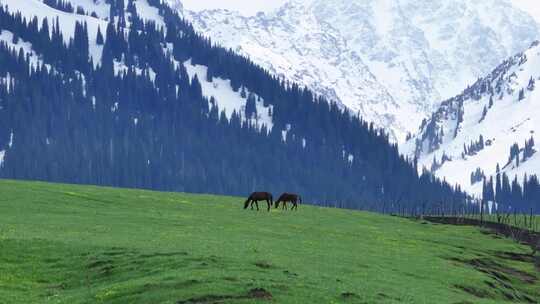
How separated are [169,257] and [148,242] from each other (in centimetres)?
920

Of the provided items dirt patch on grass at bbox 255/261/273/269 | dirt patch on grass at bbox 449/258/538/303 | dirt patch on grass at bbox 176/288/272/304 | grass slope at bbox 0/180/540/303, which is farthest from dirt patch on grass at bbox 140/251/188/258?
dirt patch on grass at bbox 449/258/538/303

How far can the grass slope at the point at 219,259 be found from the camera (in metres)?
49.8

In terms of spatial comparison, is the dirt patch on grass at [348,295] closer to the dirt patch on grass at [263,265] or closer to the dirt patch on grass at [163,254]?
the dirt patch on grass at [263,265]

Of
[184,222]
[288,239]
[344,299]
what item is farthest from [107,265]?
[184,222]

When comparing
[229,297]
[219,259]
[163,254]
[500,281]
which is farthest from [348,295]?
[500,281]

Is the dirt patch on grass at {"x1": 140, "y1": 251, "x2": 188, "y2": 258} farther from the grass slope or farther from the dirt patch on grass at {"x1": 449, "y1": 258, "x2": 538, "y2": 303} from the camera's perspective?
the dirt patch on grass at {"x1": 449, "y1": 258, "x2": 538, "y2": 303}

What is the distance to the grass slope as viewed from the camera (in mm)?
49812

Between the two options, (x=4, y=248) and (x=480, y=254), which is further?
(x=480, y=254)

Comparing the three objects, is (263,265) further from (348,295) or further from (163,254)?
(348,295)

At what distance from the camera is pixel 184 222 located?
286 feet

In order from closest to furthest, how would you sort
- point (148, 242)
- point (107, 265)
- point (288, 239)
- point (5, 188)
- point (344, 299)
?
point (344, 299), point (107, 265), point (148, 242), point (288, 239), point (5, 188)

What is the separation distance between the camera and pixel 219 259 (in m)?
59.0

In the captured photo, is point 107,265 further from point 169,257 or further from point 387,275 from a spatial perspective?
point 387,275

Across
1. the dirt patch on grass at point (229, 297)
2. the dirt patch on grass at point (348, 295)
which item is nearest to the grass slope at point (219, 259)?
the dirt patch on grass at point (229, 297)
